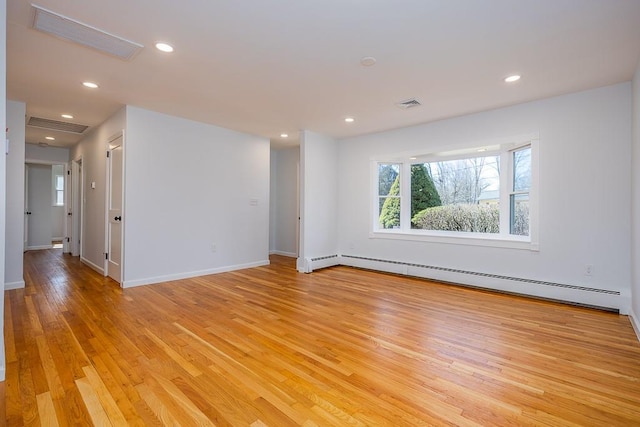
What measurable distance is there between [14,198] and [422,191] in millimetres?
5977

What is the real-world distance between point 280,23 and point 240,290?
3160 millimetres

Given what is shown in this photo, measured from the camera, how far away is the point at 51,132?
224 inches

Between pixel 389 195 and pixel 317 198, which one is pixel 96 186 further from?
pixel 389 195

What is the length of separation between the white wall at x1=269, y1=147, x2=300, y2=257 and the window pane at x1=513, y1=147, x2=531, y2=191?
431 centimetres

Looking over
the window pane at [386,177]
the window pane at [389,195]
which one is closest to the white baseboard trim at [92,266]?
the window pane at [389,195]

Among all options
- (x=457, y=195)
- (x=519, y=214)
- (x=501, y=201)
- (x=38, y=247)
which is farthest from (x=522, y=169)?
(x=38, y=247)

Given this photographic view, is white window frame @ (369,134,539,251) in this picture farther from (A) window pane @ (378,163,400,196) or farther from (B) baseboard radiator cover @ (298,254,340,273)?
(B) baseboard radiator cover @ (298,254,340,273)

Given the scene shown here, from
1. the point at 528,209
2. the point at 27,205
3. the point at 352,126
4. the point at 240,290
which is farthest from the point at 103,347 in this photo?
the point at 27,205

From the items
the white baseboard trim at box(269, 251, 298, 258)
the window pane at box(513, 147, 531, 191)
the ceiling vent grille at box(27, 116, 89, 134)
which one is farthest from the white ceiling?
the white baseboard trim at box(269, 251, 298, 258)

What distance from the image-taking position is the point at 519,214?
4254 millimetres

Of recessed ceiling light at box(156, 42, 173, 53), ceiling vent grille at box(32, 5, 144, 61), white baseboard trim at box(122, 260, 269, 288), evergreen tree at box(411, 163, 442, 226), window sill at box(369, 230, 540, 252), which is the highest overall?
recessed ceiling light at box(156, 42, 173, 53)

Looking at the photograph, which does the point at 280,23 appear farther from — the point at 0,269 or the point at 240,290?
the point at 240,290

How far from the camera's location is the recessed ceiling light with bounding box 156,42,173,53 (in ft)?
8.49

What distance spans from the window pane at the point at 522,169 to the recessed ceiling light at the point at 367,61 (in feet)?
8.69
